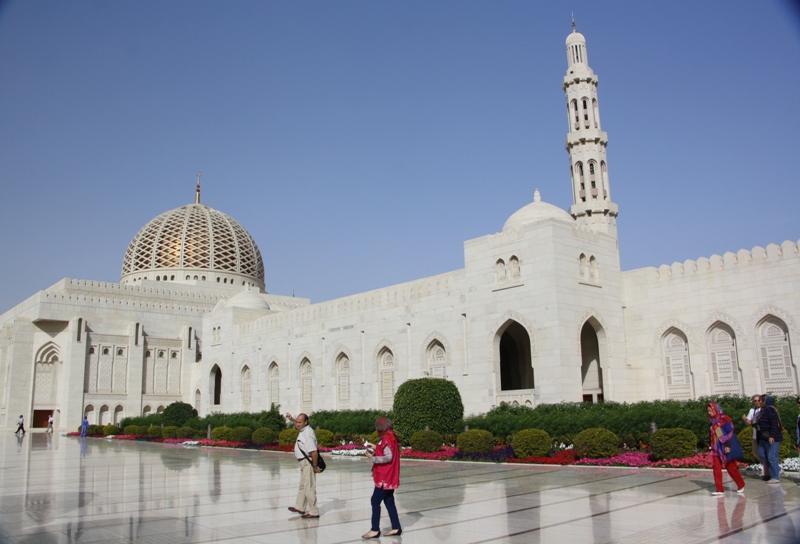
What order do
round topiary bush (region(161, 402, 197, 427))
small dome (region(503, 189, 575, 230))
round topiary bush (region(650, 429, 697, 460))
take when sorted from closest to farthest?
round topiary bush (region(650, 429, 697, 460)) < small dome (region(503, 189, 575, 230)) < round topiary bush (region(161, 402, 197, 427))

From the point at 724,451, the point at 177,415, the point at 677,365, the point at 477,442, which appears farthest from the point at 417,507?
the point at 177,415

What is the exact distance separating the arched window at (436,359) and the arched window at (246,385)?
12.2 m

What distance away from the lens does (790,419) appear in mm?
13602

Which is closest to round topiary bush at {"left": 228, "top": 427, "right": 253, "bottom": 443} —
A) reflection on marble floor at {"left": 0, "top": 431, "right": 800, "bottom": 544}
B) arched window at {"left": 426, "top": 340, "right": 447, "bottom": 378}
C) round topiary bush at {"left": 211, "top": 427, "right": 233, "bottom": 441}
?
round topiary bush at {"left": 211, "top": 427, "right": 233, "bottom": 441}

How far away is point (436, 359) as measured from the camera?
2344 centimetres

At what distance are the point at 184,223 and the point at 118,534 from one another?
40.9 m

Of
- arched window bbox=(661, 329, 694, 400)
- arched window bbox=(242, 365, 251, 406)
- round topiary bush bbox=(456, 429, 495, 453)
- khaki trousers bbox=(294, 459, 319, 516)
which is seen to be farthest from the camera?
arched window bbox=(242, 365, 251, 406)

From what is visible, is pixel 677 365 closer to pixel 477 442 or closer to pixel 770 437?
pixel 477 442

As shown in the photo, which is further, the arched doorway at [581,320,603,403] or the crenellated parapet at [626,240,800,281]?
the arched doorway at [581,320,603,403]

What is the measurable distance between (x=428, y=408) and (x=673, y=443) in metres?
7.31

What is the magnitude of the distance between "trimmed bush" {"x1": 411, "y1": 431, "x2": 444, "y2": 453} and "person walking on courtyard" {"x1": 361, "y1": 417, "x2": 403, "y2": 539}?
9.38 meters

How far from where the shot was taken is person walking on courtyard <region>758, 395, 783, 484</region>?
9.57 meters

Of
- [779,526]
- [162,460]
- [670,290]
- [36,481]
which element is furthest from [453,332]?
[779,526]

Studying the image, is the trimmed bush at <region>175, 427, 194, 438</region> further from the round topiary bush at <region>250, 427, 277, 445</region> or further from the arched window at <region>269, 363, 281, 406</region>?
the round topiary bush at <region>250, 427, 277, 445</region>
